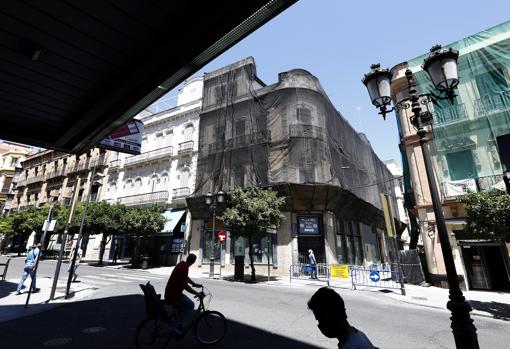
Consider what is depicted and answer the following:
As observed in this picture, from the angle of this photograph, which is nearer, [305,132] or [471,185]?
[471,185]

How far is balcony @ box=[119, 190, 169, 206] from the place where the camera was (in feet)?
87.7

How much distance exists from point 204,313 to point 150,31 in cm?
487

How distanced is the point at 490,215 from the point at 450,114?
8.12 m

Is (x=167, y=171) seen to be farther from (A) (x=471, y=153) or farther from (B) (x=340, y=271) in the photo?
(A) (x=471, y=153)

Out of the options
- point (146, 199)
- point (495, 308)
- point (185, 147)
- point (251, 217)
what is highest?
point (185, 147)

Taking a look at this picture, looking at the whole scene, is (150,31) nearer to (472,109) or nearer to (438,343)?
(438,343)

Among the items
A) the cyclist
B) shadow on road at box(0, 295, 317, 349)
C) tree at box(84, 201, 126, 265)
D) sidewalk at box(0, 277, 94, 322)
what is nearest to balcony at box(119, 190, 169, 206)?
tree at box(84, 201, 126, 265)

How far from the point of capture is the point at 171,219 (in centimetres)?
2472

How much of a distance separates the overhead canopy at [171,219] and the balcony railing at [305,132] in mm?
12514

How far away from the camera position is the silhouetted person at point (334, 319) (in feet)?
6.23

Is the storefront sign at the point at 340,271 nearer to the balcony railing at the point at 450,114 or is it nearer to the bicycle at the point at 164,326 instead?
the balcony railing at the point at 450,114

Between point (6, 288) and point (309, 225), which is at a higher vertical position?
point (309, 225)

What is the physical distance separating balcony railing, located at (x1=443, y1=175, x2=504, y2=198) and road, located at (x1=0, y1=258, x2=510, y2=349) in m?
7.29

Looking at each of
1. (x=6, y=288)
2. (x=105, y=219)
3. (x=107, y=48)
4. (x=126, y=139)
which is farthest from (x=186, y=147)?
(x=107, y=48)
